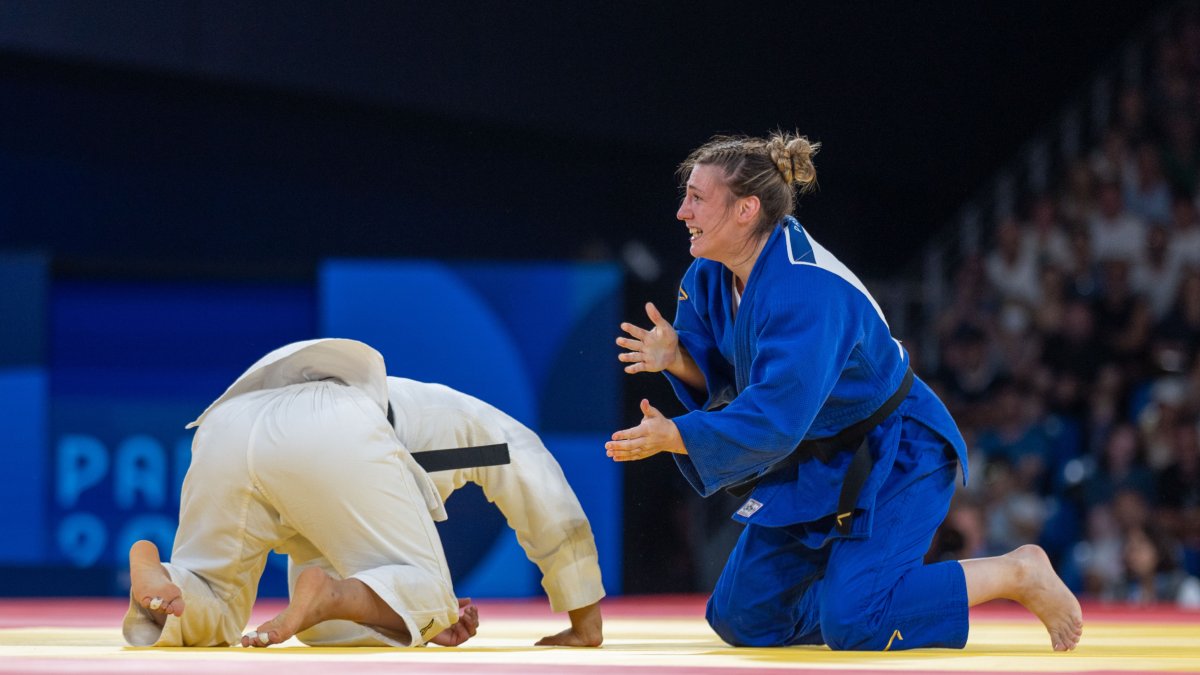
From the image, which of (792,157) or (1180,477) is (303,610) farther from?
(1180,477)

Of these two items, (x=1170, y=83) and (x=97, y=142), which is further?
(x=1170, y=83)

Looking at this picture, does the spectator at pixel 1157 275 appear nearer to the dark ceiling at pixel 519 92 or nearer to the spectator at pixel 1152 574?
the spectator at pixel 1152 574

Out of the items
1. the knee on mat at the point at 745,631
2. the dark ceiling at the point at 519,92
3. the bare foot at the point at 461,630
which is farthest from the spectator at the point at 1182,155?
the bare foot at the point at 461,630

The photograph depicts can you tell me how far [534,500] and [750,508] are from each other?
0.46 meters

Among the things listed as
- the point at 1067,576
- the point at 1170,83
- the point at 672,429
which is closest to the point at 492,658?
the point at 672,429

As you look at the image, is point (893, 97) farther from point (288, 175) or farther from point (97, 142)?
point (97, 142)

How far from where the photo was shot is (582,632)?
10.5 feet

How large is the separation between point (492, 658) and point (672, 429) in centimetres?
53

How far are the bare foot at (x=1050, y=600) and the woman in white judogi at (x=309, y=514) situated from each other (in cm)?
114

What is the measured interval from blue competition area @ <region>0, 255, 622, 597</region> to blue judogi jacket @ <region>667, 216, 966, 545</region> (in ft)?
8.51

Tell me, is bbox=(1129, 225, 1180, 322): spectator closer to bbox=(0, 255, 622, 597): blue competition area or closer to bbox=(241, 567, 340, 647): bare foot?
bbox=(0, 255, 622, 597): blue competition area

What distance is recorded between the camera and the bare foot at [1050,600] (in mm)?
2992

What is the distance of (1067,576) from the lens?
659 centimetres

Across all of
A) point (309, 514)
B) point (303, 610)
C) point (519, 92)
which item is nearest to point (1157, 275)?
point (519, 92)
